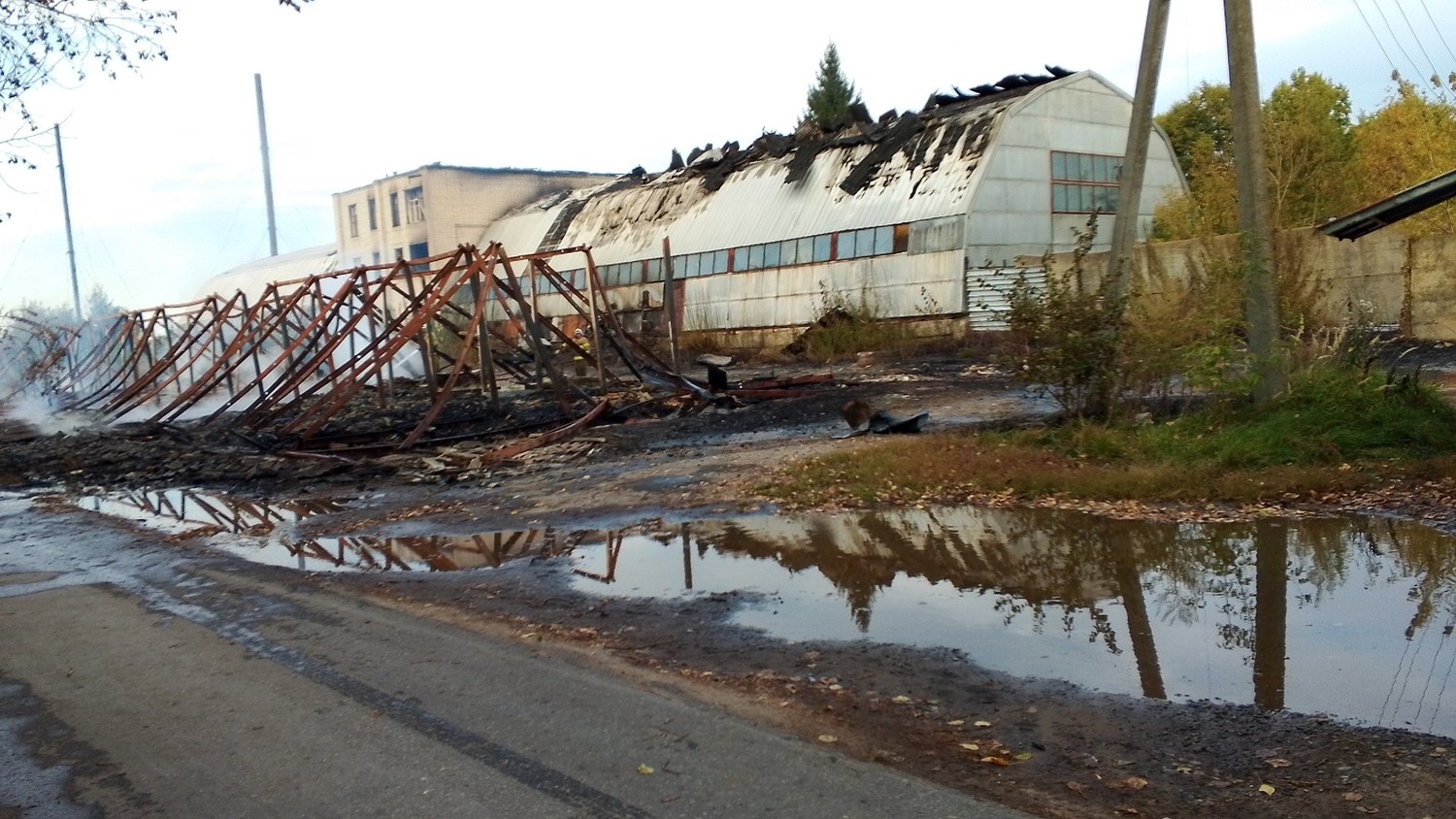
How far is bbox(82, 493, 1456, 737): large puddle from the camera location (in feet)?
17.3

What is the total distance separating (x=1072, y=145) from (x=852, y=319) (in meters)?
7.21

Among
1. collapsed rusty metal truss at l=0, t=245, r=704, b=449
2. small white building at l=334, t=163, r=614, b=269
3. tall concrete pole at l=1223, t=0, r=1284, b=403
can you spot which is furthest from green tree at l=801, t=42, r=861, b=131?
tall concrete pole at l=1223, t=0, r=1284, b=403

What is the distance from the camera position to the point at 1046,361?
1138cm

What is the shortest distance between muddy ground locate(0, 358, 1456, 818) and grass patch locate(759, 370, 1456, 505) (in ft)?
1.65

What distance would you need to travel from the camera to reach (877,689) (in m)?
5.20

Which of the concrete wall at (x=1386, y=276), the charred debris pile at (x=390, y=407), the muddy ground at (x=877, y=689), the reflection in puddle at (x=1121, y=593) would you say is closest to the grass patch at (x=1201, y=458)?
the muddy ground at (x=877, y=689)

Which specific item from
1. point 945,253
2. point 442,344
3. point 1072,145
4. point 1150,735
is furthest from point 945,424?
point 442,344

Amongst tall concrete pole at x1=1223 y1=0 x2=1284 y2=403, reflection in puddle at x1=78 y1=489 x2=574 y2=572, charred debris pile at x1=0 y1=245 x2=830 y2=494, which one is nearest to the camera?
reflection in puddle at x1=78 y1=489 x2=574 y2=572

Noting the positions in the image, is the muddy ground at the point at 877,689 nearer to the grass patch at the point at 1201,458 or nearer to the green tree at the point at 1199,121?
the grass patch at the point at 1201,458

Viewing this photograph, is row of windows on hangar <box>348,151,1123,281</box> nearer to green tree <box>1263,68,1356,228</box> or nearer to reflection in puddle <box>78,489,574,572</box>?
green tree <box>1263,68,1356,228</box>

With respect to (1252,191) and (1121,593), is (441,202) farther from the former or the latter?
(1121,593)

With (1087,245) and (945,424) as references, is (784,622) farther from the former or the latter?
(945,424)

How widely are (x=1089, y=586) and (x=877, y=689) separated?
2384 millimetres

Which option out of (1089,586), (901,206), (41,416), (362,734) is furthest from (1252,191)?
(41,416)
